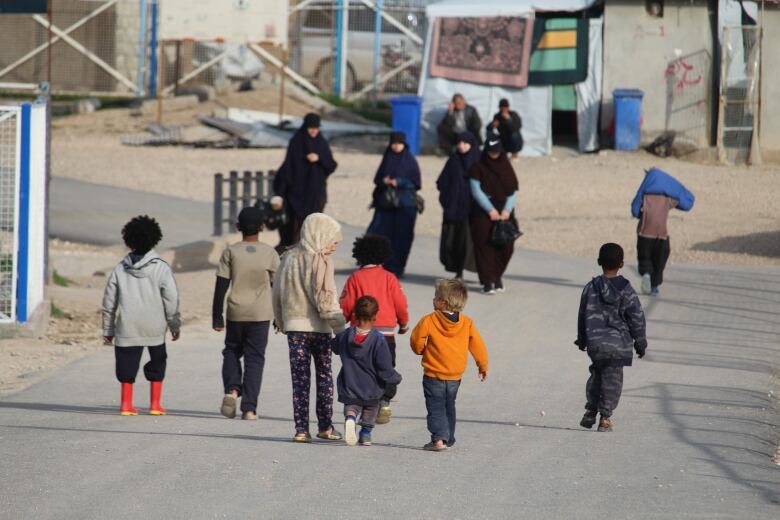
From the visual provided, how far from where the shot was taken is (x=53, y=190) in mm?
23391

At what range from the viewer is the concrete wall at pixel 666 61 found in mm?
26656

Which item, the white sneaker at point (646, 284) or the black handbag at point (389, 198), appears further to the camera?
the black handbag at point (389, 198)

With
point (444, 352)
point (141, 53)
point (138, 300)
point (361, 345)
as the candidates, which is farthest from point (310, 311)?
point (141, 53)

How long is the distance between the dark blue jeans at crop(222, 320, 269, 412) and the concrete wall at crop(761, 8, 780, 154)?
A: 19.2 m

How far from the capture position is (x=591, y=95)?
27.4 metres

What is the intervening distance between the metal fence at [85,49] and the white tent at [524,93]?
1068 cm

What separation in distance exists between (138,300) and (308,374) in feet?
4.16

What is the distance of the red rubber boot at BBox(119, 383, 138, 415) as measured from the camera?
28.4 feet

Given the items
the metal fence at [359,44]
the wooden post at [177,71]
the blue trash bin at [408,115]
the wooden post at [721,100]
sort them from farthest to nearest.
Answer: the metal fence at [359,44], the wooden post at [177,71], the blue trash bin at [408,115], the wooden post at [721,100]

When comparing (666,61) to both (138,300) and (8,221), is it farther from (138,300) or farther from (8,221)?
(138,300)

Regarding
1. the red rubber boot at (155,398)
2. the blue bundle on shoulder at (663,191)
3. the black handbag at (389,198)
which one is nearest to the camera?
the red rubber boot at (155,398)

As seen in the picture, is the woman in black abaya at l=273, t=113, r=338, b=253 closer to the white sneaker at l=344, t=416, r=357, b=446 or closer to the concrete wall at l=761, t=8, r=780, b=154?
the white sneaker at l=344, t=416, r=357, b=446

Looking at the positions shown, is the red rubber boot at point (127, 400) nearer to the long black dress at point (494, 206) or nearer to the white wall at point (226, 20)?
the long black dress at point (494, 206)

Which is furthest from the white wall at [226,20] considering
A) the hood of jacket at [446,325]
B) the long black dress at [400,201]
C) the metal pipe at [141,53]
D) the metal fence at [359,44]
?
the hood of jacket at [446,325]
